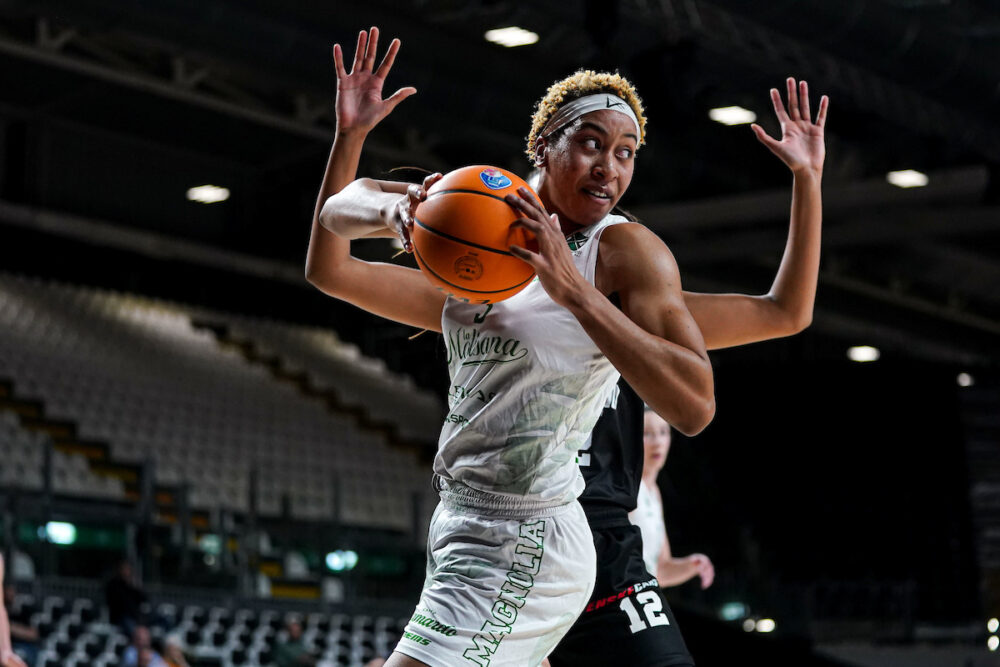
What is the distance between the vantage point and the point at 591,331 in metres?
2.43

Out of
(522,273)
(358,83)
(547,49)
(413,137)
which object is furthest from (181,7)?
(522,273)

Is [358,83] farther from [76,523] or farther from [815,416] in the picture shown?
[815,416]

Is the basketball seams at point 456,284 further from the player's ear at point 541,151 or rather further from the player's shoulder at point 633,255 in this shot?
the player's ear at point 541,151

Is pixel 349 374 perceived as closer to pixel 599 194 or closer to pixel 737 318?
pixel 737 318

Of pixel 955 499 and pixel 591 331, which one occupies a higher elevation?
pixel 955 499

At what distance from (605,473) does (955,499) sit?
19766 mm

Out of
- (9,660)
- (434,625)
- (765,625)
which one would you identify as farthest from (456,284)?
(765,625)

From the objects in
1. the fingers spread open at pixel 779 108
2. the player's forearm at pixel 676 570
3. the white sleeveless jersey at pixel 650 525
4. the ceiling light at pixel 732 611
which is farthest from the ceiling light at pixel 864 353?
the fingers spread open at pixel 779 108

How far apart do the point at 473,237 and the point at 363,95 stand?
75 centimetres

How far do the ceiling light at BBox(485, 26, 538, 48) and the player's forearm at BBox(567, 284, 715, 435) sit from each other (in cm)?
1040

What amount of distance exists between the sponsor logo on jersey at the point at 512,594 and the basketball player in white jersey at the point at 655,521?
8.23ft

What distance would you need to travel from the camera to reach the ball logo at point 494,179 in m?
Result: 2.59

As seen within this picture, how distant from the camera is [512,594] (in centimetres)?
273

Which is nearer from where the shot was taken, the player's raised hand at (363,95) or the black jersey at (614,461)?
the player's raised hand at (363,95)
